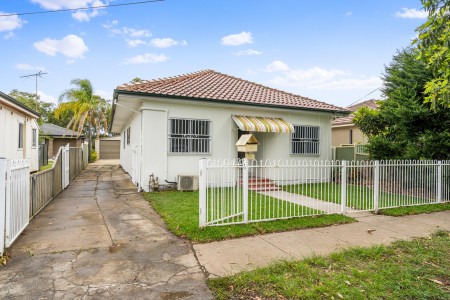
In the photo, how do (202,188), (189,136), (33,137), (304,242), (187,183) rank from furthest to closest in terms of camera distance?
1. (33,137)
2. (189,136)
3. (187,183)
4. (202,188)
5. (304,242)

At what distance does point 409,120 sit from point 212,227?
32.2 feet

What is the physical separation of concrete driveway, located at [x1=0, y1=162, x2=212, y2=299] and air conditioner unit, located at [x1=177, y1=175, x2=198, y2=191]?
137 inches

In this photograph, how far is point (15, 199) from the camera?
17.4ft

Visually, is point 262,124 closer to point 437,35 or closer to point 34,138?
point 437,35

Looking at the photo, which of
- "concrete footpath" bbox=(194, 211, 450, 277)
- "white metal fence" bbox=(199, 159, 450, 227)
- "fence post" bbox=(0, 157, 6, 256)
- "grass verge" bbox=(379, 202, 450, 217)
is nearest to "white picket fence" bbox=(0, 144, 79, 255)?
"fence post" bbox=(0, 157, 6, 256)

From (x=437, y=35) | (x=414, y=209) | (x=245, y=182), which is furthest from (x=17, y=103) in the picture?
(x=414, y=209)

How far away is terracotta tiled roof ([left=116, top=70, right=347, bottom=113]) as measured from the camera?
1138cm

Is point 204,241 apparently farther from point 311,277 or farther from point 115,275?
point 311,277

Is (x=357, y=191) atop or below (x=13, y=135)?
below

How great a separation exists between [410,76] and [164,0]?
33.9 ft

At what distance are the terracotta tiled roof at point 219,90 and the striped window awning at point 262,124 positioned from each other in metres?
0.76

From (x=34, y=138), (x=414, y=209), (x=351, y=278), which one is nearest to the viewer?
(x=351, y=278)

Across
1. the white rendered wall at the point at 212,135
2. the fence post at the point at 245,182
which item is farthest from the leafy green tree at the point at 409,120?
the fence post at the point at 245,182

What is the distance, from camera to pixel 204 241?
218 inches
